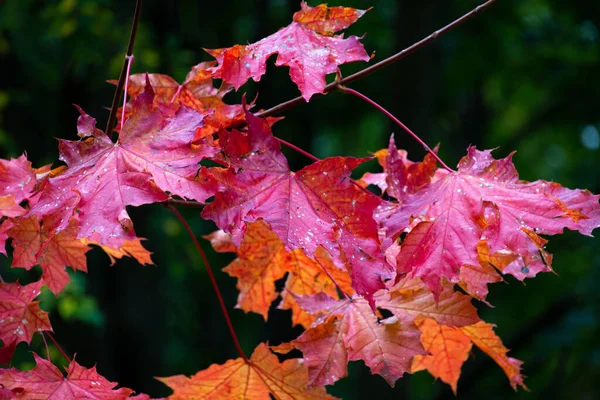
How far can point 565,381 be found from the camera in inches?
247

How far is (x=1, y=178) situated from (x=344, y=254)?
0.84 meters

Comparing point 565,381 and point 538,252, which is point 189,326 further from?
point 538,252

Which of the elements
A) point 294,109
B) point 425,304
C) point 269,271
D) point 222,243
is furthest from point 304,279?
point 294,109

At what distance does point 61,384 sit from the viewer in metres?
1.48

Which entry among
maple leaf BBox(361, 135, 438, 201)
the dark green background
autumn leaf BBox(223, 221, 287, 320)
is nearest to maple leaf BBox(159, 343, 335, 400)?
autumn leaf BBox(223, 221, 287, 320)

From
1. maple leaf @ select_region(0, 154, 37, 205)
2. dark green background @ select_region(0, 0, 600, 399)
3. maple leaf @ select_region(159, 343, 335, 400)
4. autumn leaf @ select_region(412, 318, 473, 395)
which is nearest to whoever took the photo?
maple leaf @ select_region(0, 154, 37, 205)

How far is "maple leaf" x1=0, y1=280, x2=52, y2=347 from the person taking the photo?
5.27 feet

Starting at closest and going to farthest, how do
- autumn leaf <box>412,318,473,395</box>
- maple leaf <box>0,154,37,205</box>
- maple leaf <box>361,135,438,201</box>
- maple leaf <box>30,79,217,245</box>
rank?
maple leaf <box>30,79,217,245</box> → maple leaf <box>0,154,37,205</box> → maple leaf <box>361,135,438,201</box> → autumn leaf <box>412,318,473,395</box>

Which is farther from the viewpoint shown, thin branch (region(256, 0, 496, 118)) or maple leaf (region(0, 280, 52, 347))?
maple leaf (region(0, 280, 52, 347))

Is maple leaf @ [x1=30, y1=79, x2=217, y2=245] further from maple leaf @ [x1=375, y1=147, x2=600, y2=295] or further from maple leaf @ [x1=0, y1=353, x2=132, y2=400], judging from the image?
maple leaf @ [x1=375, y1=147, x2=600, y2=295]

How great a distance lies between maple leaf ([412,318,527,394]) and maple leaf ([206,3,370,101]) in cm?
80

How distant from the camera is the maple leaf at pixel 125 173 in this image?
1294 millimetres

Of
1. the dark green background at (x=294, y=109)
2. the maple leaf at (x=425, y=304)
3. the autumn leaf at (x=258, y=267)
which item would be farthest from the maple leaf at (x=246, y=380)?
the dark green background at (x=294, y=109)

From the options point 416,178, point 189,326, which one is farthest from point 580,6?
point 189,326
